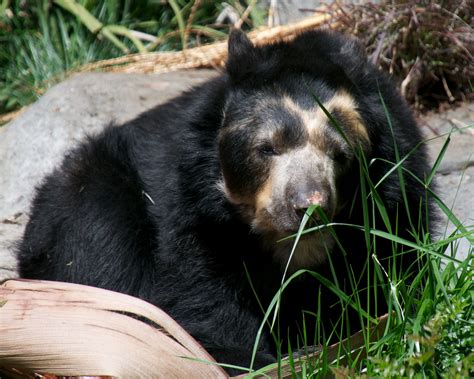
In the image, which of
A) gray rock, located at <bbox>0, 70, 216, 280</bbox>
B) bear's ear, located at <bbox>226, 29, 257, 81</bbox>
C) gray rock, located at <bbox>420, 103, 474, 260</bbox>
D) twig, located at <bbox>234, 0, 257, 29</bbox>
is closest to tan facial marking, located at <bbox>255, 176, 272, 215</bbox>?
bear's ear, located at <bbox>226, 29, 257, 81</bbox>

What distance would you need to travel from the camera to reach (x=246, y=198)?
4668 mm

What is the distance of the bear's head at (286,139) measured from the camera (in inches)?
168

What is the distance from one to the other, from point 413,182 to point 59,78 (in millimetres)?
5291

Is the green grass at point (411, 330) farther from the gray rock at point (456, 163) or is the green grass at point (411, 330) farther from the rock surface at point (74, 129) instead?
the rock surface at point (74, 129)

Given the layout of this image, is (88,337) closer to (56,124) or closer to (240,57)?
(240,57)

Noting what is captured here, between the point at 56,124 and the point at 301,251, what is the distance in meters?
3.17

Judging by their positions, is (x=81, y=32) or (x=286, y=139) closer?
(x=286, y=139)

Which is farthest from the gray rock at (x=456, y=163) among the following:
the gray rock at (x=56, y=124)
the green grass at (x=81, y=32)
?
the green grass at (x=81, y=32)

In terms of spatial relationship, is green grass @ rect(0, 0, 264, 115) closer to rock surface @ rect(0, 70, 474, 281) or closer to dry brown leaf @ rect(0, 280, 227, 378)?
rock surface @ rect(0, 70, 474, 281)

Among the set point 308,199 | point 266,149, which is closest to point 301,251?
point 266,149

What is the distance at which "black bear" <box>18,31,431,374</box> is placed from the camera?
14.5 feet

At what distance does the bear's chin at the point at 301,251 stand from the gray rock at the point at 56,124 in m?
2.49

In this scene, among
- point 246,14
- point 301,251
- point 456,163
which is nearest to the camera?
point 301,251

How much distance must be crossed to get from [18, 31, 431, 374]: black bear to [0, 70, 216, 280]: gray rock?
115 centimetres
